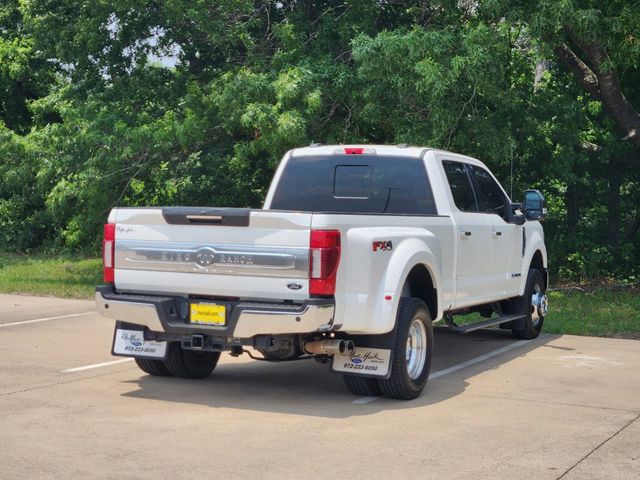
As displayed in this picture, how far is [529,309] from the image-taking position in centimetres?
1223

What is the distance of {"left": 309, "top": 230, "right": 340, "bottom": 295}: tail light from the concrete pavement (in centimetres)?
97

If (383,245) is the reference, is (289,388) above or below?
below

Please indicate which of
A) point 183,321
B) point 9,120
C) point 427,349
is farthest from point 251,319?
point 9,120

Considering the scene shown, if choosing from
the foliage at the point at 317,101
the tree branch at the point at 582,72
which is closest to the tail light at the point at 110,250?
the foliage at the point at 317,101

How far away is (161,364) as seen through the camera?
9352mm

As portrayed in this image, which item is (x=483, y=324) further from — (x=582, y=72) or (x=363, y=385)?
(x=582, y=72)

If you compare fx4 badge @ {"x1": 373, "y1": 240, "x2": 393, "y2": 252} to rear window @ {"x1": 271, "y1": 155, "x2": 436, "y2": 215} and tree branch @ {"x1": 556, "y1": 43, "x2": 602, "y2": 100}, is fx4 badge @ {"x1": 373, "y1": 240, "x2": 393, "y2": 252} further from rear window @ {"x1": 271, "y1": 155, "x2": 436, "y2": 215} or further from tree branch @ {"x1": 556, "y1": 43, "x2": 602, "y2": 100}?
tree branch @ {"x1": 556, "y1": 43, "x2": 602, "y2": 100}

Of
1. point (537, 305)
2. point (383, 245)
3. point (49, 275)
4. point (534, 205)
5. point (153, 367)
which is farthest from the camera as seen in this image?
point (49, 275)

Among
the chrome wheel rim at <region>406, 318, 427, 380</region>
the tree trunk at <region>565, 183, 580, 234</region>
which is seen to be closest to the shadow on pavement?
the chrome wheel rim at <region>406, 318, 427, 380</region>

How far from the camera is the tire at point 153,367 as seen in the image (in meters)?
9.30

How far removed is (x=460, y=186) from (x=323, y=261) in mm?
3117

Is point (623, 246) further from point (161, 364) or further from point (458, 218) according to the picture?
point (161, 364)

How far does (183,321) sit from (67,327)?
508 centimetres

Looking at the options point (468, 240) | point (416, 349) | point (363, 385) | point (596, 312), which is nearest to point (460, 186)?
point (468, 240)
